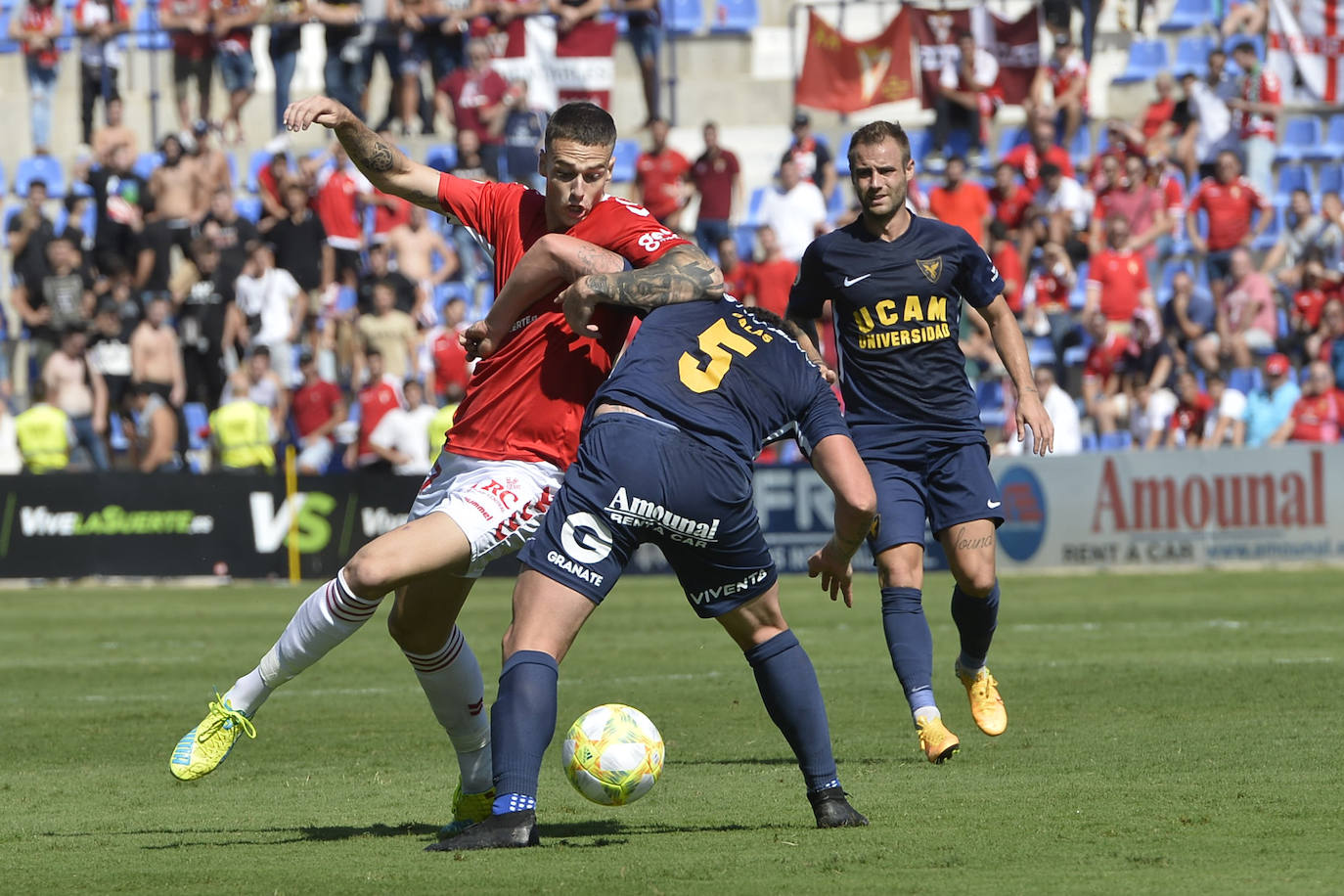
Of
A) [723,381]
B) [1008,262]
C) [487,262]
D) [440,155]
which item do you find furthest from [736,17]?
[723,381]

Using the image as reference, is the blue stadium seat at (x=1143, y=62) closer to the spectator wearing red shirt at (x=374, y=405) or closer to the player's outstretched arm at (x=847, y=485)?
the spectator wearing red shirt at (x=374, y=405)

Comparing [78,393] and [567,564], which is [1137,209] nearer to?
[78,393]

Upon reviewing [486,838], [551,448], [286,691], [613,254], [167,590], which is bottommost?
[167,590]

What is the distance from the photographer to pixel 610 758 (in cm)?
603

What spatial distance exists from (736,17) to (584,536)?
23079 millimetres

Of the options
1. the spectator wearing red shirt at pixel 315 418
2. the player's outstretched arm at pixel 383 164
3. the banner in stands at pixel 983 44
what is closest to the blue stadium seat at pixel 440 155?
the spectator wearing red shirt at pixel 315 418

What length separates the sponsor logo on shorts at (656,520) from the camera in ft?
19.1

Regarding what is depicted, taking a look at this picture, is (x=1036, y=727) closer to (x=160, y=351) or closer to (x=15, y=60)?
(x=160, y=351)

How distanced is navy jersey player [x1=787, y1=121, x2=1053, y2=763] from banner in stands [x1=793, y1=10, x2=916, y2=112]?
54.0 feet

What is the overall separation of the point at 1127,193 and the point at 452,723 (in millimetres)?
17169

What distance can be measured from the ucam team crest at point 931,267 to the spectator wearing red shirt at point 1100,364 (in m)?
13.0

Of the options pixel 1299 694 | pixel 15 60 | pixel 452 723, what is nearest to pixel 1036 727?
pixel 1299 694

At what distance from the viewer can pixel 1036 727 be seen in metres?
9.03

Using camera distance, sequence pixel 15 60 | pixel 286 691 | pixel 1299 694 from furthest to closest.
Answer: pixel 15 60, pixel 286 691, pixel 1299 694
